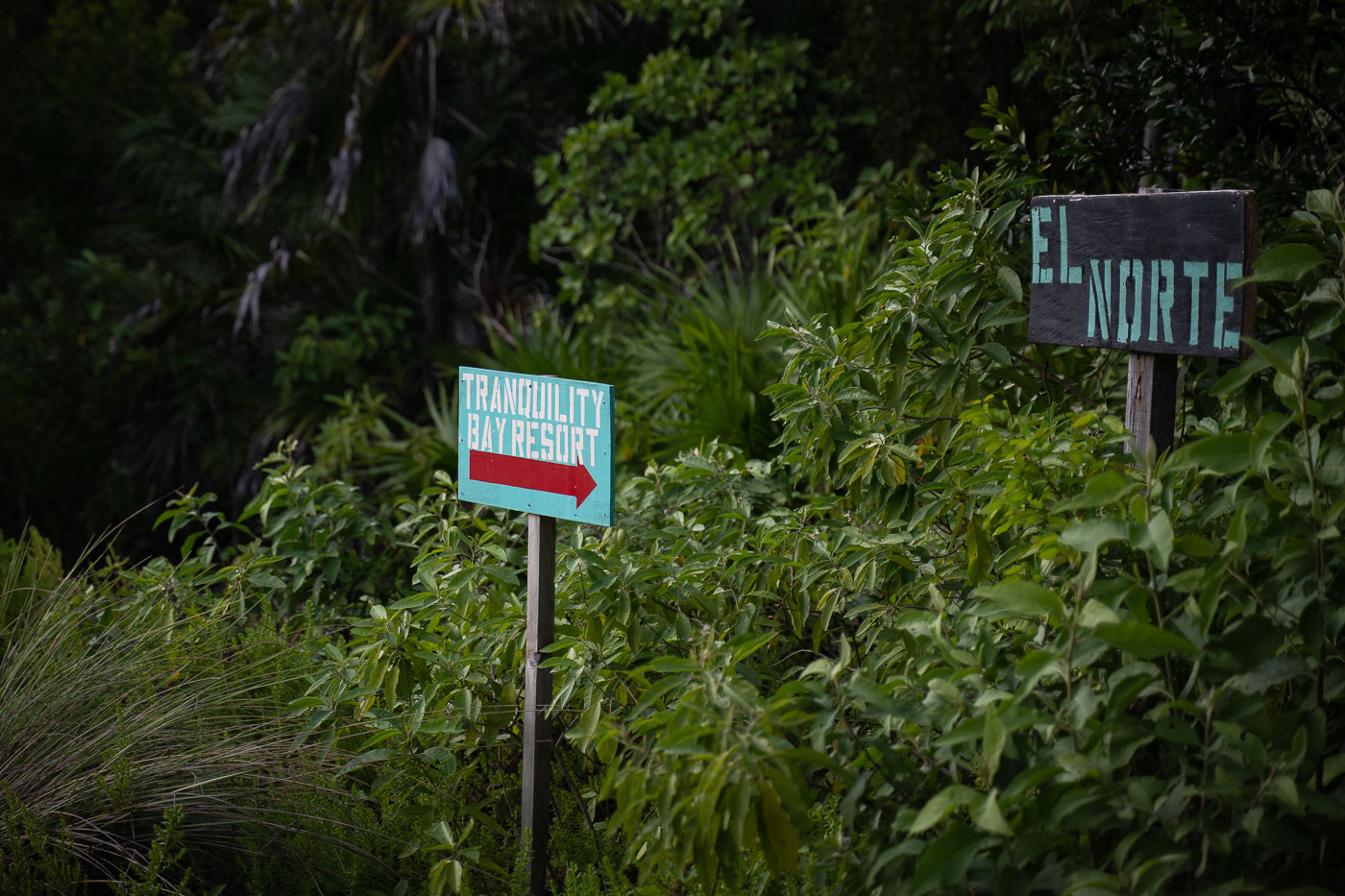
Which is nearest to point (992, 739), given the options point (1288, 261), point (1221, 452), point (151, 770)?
point (1221, 452)

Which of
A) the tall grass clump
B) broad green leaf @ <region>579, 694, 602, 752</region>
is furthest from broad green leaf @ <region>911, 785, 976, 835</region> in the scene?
the tall grass clump

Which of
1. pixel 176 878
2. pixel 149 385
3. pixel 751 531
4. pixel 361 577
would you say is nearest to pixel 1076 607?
pixel 751 531

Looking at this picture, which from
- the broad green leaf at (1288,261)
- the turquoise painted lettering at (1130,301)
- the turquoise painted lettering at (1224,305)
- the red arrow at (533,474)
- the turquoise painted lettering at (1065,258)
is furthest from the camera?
the red arrow at (533,474)

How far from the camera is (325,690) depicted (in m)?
2.57

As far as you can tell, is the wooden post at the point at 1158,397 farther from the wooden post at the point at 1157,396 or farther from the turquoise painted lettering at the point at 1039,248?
the turquoise painted lettering at the point at 1039,248

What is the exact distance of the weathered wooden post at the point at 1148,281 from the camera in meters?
2.05

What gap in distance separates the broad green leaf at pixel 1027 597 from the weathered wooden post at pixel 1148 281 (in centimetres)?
57

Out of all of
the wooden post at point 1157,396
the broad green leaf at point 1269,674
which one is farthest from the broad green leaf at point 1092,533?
the wooden post at point 1157,396

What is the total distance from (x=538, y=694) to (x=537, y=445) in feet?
1.86

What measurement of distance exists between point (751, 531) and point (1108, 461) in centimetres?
112

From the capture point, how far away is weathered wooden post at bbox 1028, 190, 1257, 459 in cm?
205

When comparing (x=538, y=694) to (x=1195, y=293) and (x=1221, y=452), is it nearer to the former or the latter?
(x=1221, y=452)

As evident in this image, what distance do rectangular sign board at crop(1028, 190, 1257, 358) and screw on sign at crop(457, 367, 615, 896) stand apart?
101 cm

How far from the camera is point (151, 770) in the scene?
2.40m
